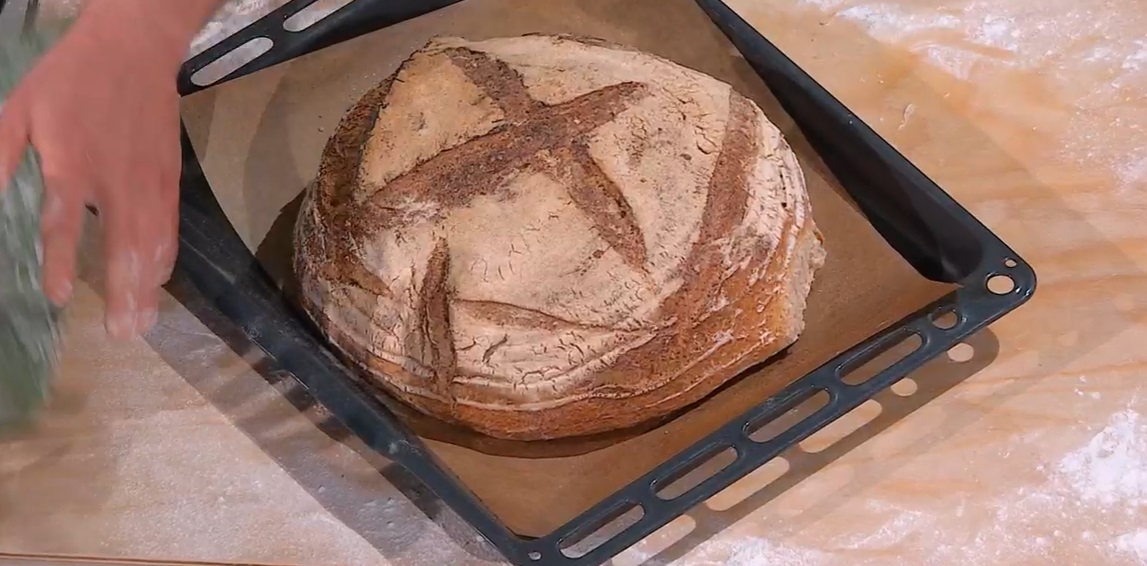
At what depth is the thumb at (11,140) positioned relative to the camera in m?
0.52

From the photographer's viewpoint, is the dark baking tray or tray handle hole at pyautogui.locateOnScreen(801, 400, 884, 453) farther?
tray handle hole at pyautogui.locateOnScreen(801, 400, 884, 453)

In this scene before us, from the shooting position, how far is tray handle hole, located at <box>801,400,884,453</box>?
2.79ft

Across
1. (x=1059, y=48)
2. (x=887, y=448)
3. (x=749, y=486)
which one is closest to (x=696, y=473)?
(x=749, y=486)

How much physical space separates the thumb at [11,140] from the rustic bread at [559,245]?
1.04ft

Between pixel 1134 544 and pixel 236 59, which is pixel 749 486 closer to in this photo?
pixel 1134 544

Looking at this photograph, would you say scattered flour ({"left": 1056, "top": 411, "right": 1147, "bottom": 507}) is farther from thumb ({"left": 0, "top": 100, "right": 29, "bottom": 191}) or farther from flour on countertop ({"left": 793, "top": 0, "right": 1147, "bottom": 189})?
thumb ({"left": 0, "top": 100, "right": 29, "bottom": 191})

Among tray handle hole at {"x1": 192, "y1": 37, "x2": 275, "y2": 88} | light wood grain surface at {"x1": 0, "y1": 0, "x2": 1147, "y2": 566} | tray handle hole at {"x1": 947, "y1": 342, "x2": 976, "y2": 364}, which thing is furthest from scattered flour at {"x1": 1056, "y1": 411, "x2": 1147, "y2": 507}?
tray handle hole at {"x1": 192, "y1": 37, "x2": 275, "y2": 88}

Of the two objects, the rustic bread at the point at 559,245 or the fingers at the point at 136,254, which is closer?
the fingers at the point at 136,254

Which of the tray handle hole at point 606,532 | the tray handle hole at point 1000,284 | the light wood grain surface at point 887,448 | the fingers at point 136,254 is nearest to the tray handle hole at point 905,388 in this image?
the light wood grain surface at point 887,448

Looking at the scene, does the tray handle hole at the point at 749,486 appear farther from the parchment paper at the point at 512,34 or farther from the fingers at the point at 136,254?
the fingers at the point at 136,254

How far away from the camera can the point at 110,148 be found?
56 centimetres

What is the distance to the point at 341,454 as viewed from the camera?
875 mm

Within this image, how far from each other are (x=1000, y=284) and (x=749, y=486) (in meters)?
0.26

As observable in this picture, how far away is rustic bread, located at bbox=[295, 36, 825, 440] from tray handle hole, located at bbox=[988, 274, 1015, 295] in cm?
15
